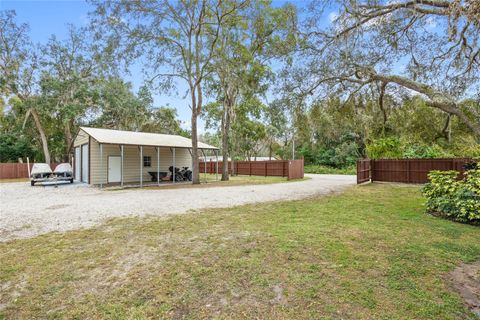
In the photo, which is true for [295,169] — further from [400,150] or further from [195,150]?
[195,150]

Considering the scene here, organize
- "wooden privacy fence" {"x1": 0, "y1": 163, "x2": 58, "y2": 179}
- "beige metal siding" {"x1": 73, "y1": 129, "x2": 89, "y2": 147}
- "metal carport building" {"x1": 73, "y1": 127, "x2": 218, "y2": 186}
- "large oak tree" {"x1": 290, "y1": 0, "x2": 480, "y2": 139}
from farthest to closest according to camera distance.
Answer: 1. "wooden privacy fence" {"x1": 0, "y1": 163, "x2": 58, "y2": 179}
2. "beige metal siding" {"x1": 73, "y1": 129, "x2": 89, "y2": 147}
3. "metal carport building" {"x1": 73, "y1": 127, "x2": 218, "y2": 186}
4. "large oak tree" {"x1": 290, "y1": 0, "x2": 480, "y2": 139}

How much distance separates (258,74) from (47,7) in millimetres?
10268

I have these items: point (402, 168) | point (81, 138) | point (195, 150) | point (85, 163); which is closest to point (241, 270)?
point (195, 150)

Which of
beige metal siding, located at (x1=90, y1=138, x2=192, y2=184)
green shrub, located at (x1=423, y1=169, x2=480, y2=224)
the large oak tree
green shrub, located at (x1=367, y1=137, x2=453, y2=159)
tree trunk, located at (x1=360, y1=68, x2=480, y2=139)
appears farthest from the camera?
beige metal siding, located at (x1=90, y1=138, x2=192, y2=184)

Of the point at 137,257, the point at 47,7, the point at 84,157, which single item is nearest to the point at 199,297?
the point at 137,257

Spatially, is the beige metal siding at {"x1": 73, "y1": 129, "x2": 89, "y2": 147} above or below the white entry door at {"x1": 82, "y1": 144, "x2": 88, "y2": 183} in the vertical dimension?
above

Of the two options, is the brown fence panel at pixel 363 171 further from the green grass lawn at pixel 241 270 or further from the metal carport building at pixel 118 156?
the metal carport building at pixel 118 156

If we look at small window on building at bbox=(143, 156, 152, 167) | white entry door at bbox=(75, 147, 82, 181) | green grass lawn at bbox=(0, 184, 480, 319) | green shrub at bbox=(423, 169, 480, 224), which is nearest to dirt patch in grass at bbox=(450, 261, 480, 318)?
green grass lawn at bbox=(0, 184, 480, 319)

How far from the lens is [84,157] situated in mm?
15367

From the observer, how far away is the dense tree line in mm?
6078

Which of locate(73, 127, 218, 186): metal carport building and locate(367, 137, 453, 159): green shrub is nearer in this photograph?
locate(367, 137, 453, 159): green shrub

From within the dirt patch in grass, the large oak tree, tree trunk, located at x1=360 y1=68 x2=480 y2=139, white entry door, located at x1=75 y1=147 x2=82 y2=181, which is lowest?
the dirt patch in grass

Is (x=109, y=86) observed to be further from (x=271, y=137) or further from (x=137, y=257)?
(x=137, y=257)

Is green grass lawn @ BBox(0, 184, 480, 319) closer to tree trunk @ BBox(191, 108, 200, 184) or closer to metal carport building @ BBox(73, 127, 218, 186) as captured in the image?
tree trunk @ BBox(191, 108, 200, 184)
